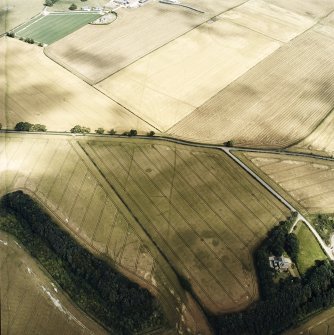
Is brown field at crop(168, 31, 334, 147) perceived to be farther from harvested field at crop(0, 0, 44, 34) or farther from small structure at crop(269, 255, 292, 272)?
harvested field at crop(0, 0, 44, 34)

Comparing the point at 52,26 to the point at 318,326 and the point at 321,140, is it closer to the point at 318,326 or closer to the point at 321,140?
the point at 321,140

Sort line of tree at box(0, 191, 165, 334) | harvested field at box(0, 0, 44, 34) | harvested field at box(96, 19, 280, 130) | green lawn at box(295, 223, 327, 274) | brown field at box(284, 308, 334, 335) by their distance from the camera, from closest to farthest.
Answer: brown field at box(284, 308, 334, 335) < line of tree at box(0, 191, 165, 334) < green lawn at box(295, 223, 327, 274) < harvested field at box(96, 19, 280, 130) < harvested field at box(0, 0, 44, 34)

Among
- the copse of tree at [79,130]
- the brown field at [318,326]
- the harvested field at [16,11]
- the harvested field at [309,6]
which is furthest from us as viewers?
the harvested field at [309,6]

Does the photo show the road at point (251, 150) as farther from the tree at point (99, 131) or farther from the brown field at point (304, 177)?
the brown field at point (304, 177)

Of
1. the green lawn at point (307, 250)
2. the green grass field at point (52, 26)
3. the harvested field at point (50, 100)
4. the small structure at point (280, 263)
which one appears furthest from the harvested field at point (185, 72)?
the small structure at point (280, 263)

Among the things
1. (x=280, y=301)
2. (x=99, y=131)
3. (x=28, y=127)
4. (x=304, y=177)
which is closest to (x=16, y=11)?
(x=28, y=127)

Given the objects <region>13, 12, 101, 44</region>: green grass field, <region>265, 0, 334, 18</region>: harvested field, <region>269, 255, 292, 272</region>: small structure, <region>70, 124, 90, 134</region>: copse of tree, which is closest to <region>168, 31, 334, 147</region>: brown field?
<region>70, 124, 90, 134</region>: copse of tree

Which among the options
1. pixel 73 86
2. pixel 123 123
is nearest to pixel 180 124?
pixel 123 123
